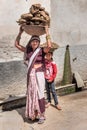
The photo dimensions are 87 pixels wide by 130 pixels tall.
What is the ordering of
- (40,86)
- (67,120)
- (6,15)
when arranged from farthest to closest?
1. (6,15)
2. (67,120)
3. (40,86)

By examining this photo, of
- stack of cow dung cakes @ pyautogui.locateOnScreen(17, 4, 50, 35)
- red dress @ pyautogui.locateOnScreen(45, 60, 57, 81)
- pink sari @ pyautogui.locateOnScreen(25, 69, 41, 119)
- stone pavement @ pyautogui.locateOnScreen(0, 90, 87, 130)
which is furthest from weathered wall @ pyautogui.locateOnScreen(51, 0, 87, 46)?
pink sari @ pyautogui.locateOnScreen(25, 69, 41, 119)

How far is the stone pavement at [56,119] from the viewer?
6.02 m

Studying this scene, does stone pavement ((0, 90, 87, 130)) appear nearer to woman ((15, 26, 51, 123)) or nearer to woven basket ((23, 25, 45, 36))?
woman ((15, 26, 51, 123))

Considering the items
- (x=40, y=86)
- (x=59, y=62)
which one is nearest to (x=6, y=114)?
(x=40, y=86)

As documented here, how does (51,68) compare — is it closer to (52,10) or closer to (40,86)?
(40,86)

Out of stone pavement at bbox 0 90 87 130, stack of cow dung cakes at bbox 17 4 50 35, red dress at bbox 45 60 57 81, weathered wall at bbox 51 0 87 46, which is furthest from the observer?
weathered wall at bbox 51 0 87 46

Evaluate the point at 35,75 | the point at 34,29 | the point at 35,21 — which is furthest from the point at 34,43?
the point at 35,75

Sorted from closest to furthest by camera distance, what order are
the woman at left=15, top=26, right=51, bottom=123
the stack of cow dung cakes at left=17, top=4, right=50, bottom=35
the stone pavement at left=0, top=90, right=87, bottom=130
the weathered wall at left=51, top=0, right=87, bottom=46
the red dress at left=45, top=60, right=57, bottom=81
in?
the stack of cow dung cakes at left=17, top=4, right=50, bottom=35
the woman at left=15, top=26, right=51, bottom=123
the stone pavement at left=0, top=90, right=87, bottom=130
the red dress at left=45, top=60, right=57, bottom=81
the weathered wall at left=51, top=0, right=87, bottom=46

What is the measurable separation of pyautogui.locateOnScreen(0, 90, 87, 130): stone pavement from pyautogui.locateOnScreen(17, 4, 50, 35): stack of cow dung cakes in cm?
163

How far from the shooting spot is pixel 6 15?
691 centimetres

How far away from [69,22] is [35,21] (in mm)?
2647

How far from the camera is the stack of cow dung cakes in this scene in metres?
5.77

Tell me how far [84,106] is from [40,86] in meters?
1.56

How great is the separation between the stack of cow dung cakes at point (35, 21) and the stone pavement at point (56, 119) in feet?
5.35
